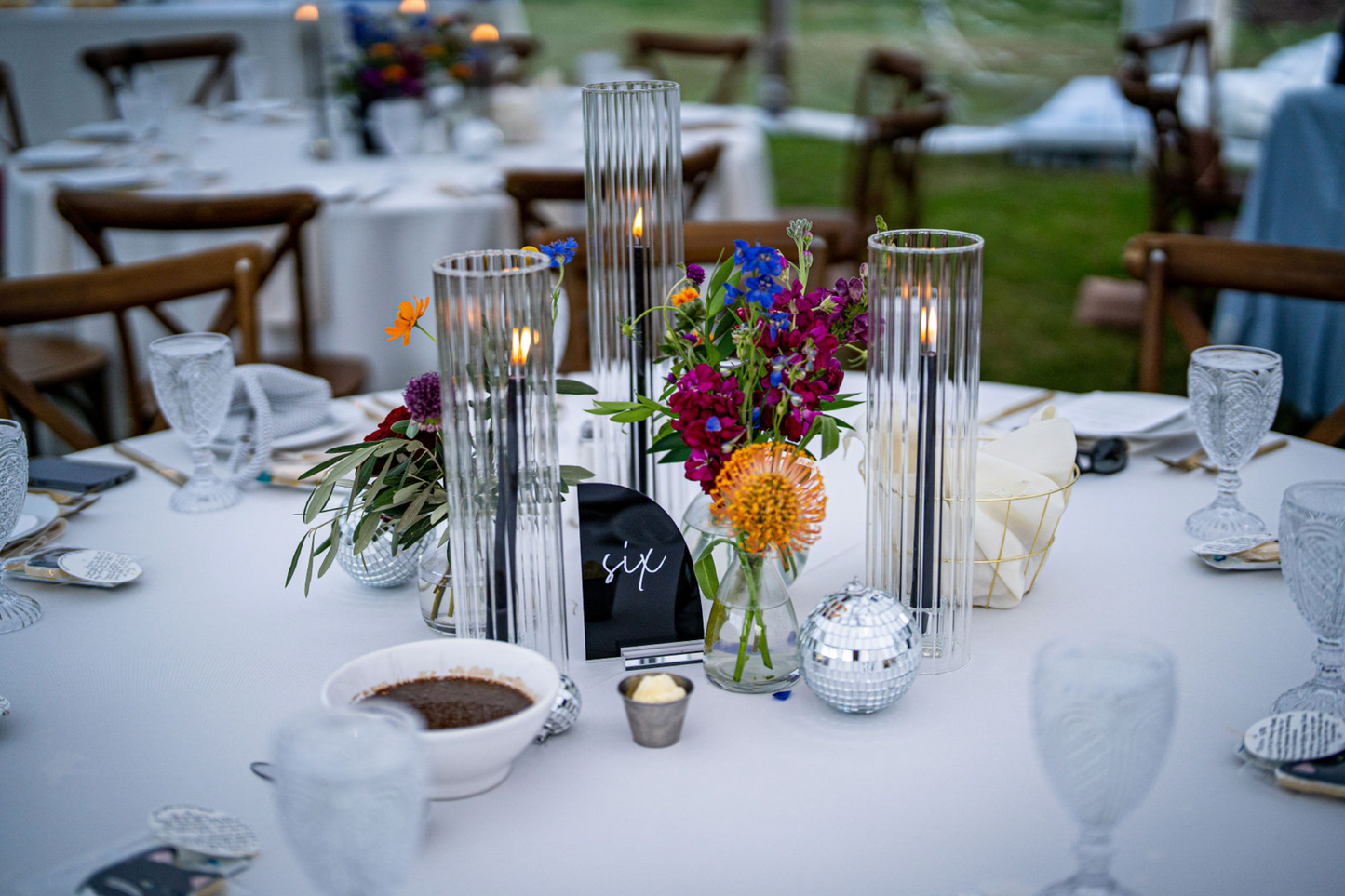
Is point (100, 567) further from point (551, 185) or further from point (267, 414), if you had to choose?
point (551, 185)

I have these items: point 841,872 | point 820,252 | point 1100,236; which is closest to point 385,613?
point 841,872

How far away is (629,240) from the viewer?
1143mm

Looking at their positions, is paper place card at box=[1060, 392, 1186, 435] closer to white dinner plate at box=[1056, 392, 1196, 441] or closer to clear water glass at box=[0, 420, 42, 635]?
white dinner plate at box=[1056, 392, 1196, 441]

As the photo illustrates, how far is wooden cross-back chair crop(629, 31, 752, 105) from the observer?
4.72 meters

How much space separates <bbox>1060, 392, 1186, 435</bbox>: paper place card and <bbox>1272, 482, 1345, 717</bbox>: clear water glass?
1.79 ft

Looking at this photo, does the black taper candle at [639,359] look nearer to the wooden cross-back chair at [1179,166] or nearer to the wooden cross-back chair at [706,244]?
the wooden cross-back chair at [706,244]

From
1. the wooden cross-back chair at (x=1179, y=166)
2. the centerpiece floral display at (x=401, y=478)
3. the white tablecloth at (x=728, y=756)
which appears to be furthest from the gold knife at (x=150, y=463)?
the wooden cross-back chair at (x=1179, y=166)

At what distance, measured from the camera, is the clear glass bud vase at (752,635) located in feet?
3.12

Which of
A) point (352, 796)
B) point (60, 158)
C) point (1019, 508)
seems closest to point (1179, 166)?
point (60, 158)

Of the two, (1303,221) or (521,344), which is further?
(1303,221)

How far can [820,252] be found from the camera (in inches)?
80.7

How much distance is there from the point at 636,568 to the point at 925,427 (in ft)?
0.83

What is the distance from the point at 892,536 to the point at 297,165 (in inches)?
108

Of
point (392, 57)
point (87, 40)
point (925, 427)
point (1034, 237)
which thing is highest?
A: point (87, 40)
